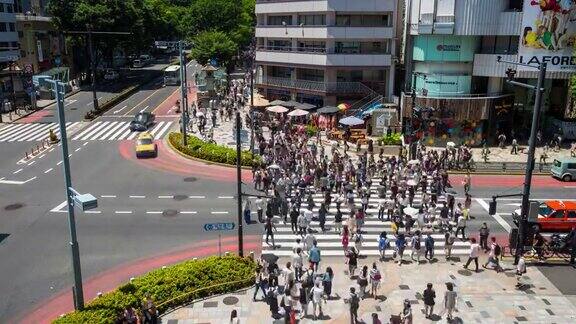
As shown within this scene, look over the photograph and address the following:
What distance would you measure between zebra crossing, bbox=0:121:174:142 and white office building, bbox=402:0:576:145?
83.7 ft

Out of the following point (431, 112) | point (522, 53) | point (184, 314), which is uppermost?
point (522, 53)

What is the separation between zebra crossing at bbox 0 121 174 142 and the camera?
161 feet

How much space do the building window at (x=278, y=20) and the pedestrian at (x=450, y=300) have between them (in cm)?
4568

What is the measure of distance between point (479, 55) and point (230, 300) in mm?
34506

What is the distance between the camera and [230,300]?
20.4m

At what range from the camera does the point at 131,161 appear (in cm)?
4100

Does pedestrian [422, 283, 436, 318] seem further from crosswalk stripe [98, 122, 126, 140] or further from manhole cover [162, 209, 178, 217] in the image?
crosswalk stripe [98, 122, 126, 140]

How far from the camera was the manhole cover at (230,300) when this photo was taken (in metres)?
20.2

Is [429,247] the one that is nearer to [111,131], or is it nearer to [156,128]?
[156,128]

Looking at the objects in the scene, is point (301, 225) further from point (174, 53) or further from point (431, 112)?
point (174, 53)

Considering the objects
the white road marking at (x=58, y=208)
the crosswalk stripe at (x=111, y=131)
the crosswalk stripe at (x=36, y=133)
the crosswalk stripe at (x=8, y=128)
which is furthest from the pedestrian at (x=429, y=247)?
the crosswalk stripe at (x=8, y=128)

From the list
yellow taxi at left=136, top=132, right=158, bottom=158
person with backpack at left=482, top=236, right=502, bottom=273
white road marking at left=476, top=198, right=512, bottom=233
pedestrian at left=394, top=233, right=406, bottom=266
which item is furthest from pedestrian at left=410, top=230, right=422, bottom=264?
yellow taxi at left=136, top=132, right=158, bottom=158

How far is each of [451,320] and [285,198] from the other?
1300 centimetres

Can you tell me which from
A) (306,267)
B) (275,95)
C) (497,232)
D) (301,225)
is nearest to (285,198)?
(301,225)
